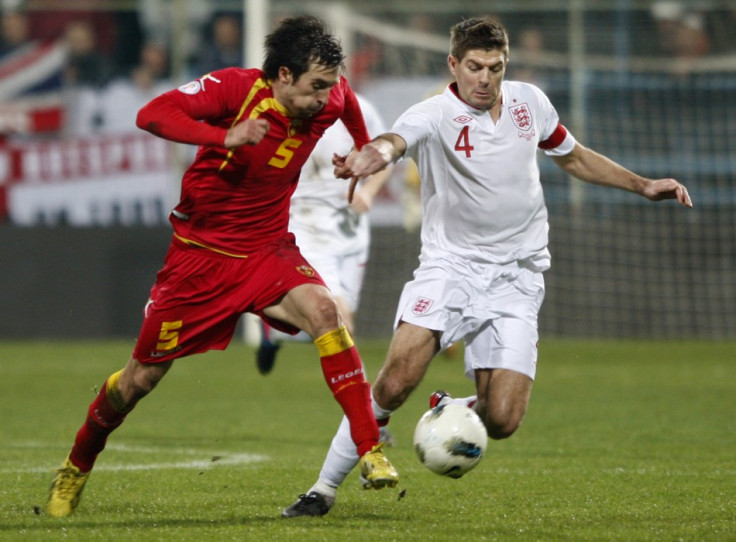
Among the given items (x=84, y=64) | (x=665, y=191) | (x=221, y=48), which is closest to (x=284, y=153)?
(x=665, y=191)

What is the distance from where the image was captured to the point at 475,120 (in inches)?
223

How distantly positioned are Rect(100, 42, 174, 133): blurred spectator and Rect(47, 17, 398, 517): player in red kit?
1006 cm

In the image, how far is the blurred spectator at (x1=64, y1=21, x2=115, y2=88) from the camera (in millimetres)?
15320

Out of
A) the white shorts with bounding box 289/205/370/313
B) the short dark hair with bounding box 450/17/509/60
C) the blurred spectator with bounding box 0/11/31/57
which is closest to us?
the short dark hair with bounding box 450/17/509/60

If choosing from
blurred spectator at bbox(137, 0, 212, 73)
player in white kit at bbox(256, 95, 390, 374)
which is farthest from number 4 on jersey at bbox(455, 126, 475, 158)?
blurred spectator at bbox(137, 0, 212, 73)

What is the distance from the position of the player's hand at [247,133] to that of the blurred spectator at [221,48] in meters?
10.8

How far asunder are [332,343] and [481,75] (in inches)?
52.7

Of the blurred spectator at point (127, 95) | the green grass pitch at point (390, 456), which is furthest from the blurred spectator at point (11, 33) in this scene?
the green grass pitch at point (390, 456)

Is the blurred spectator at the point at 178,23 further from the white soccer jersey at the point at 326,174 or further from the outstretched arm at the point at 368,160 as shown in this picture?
the outstretched arm at the point at 368,160

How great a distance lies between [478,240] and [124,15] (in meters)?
11.4

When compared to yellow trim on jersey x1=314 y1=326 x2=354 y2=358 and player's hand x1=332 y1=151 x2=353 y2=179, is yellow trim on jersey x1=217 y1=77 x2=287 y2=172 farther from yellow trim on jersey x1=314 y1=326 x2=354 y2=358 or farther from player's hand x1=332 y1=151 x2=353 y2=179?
yellow trim on jersey x1=314 y1=326 x2=354 y2=358

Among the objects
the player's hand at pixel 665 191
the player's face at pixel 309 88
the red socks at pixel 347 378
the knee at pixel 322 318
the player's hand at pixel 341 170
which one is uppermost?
the player's face at pixel 309 88

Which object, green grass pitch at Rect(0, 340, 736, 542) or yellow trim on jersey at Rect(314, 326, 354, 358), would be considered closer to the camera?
green grass pitch at Rect(0, 340, 736, 542)

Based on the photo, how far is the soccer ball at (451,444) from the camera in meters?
5.00
